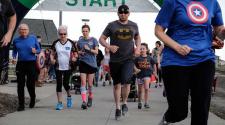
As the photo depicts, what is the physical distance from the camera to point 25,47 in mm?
10781

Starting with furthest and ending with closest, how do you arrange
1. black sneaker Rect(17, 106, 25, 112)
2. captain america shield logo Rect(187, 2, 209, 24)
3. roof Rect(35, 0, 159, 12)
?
roof Rect(35, 0, 159, 12) → black sneaker Rect(17, 106, 25, 112) → captain america shield logo Rect(187, 2, 209, 24)

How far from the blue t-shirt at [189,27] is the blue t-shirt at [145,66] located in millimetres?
6248

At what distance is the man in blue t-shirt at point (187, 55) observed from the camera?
17.3ft

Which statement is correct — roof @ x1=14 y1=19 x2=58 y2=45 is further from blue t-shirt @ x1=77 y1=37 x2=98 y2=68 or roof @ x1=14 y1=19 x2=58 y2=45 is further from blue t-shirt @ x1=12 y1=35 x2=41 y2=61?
blue t-shirt @ x1=12 y1=35 x2=41 y2=61

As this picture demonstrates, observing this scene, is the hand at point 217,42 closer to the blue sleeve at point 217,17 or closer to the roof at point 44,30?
the blue sleeve at point 217,17

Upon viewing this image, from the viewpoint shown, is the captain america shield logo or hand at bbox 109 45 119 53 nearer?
the captain america shield logo

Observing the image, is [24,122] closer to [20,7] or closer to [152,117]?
[152,117]

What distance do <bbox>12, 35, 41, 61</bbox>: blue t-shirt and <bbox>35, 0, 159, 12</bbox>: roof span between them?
4.08 m

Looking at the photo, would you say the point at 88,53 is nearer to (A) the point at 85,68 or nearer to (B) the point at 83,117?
(A) the point at 85,68

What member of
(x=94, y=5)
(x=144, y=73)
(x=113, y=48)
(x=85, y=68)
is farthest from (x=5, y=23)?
(x=94, y=5)

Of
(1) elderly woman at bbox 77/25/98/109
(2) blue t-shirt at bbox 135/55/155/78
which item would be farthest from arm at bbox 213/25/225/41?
(2) blue t-shirt at bbox 135/55/155/78

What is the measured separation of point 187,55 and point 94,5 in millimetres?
10111

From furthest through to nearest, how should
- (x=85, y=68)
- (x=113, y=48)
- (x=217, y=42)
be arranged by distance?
(x=85, y=68), (x=113, y=48), (x=217, y=42)

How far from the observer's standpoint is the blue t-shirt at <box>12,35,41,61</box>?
10.7m
